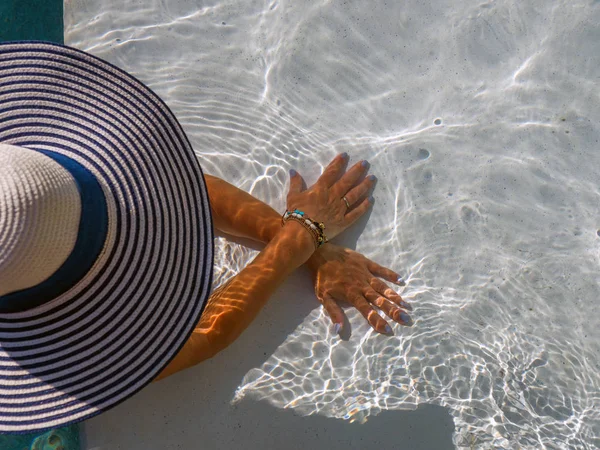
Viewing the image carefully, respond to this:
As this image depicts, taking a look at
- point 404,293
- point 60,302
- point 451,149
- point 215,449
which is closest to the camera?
point 60,302

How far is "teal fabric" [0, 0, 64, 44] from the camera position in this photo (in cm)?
294

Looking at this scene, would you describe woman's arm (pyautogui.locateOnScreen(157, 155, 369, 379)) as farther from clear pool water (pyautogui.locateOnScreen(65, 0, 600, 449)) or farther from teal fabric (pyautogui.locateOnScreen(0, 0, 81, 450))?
teal fabric (pyautogui.locateOnScreen(0, 0, 81, 450))

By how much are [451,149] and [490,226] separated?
0.47m

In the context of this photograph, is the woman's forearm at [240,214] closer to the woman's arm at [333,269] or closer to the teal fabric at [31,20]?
the woman's arm at [333,269]

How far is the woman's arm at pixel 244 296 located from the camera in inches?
85.4

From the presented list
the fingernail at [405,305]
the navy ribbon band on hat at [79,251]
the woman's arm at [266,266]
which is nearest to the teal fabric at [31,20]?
the woman's arm at [266,266]

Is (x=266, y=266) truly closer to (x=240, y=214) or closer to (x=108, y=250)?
(x=240, y=214)

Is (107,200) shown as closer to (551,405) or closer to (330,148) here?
(330,148)

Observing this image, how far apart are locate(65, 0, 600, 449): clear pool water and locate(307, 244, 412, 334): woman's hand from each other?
85mm

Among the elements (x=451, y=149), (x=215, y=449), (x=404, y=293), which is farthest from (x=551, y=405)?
(x=215, y=449)

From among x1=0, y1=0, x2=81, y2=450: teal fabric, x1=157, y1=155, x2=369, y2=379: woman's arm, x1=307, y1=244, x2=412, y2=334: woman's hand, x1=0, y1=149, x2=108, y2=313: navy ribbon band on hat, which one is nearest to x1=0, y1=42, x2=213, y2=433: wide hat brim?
x1=0, y1=149, x2=108, y2=313: navy ribbon band on hat

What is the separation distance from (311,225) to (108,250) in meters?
1.19

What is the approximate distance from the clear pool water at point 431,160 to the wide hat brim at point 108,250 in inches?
39.0

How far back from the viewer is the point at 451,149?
2783mm
